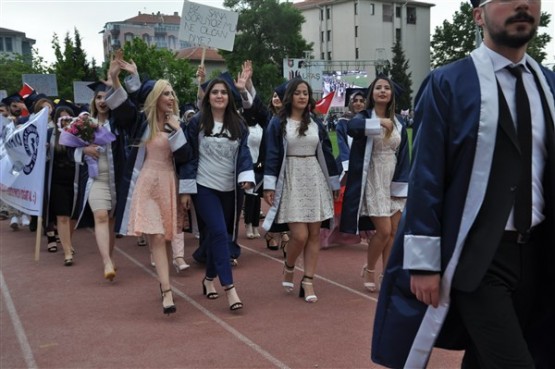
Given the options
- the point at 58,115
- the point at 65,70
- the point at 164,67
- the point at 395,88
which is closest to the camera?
the point at 395,88

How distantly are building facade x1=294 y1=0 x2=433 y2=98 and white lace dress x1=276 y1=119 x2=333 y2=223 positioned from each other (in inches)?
2906

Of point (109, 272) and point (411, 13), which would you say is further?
point (411, 13)

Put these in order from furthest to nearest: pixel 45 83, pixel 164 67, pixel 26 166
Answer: pixel 164 67 < pixel 45 83 < pixel 26 166

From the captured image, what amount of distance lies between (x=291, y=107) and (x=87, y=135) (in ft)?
7.88

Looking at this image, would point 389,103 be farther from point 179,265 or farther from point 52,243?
point 52,243

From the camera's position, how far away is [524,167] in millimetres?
2576

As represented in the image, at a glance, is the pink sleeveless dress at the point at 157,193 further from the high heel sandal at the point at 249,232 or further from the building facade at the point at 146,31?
the building facade at the point at 146,31

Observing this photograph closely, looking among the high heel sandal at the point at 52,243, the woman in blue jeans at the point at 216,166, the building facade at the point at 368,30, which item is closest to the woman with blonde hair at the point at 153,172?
the woman in blue jeans at the point at 216,166

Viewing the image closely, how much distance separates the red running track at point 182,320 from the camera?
15.4ft

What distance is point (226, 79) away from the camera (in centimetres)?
646

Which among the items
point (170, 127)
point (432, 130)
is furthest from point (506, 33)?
point (170, 127)

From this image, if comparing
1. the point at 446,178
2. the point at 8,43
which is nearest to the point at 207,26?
the point at 446,178

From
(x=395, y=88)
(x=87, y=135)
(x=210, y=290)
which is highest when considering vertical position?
(x=395, y=88)

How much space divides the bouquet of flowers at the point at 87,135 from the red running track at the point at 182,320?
52.2 inches
